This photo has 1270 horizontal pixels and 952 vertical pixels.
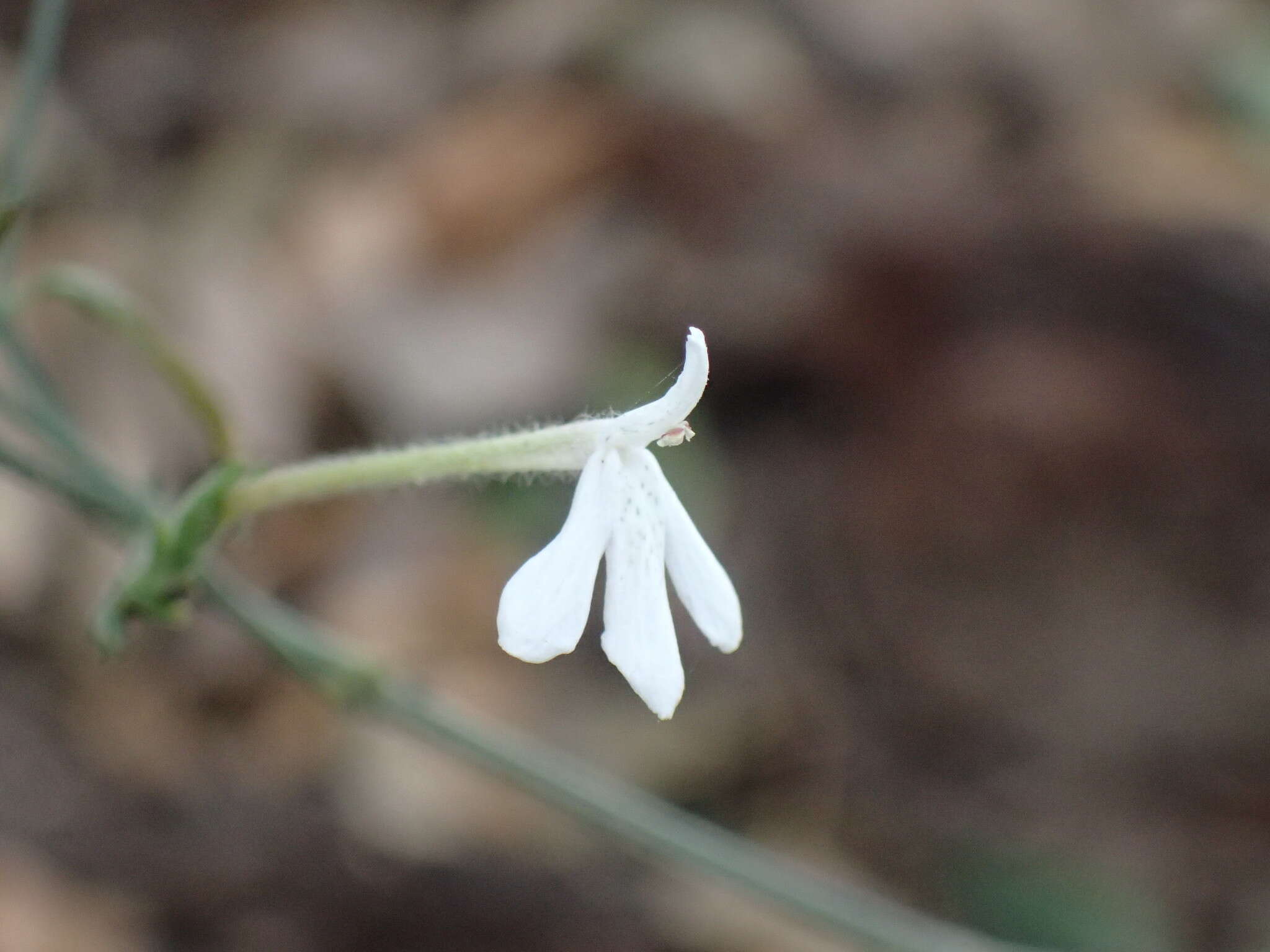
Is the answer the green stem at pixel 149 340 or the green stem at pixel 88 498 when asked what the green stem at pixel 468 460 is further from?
the green stem at pixel 88 498

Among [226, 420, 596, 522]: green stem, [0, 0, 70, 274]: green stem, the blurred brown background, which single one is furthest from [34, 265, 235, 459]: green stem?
the blurred brown background

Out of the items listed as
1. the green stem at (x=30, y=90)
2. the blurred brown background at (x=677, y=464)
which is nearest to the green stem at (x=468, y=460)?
the green stem at (x=30, y=90)

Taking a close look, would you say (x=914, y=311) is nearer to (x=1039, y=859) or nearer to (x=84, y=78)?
(x=1039, y=859)

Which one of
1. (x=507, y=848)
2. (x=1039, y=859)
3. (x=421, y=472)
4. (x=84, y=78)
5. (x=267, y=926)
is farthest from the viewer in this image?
(x=84, y=78)

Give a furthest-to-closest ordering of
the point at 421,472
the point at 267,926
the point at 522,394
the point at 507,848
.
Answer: the point at 522,394, the point at 507,848, the point at 267,926, the point at 421,472

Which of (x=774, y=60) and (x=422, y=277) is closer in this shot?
(x=422, y=277)

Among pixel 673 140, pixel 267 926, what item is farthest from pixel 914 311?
pixel 267 926

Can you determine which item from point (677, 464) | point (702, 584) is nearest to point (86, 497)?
point (702, 584)
